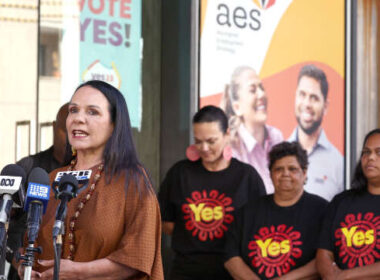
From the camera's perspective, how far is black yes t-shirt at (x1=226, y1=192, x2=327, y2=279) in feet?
14.6

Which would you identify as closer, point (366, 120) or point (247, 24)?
point (247, 24)

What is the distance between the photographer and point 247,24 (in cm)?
637

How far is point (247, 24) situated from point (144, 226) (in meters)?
4.05

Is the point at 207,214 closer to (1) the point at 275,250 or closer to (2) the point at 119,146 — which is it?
(1) the point at 275,250

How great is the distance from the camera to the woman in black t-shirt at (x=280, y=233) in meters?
4.43

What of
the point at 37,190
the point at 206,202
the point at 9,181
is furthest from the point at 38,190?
the point at 206,202

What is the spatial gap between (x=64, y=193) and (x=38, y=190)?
8 centimetres

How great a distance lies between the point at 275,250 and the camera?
14.6 ft

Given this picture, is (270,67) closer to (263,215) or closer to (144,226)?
(263,215)

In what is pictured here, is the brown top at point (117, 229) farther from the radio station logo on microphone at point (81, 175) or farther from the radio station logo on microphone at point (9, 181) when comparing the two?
the radio station logo on microphone at point (9, 181)

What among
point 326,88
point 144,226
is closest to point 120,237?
point 144,226

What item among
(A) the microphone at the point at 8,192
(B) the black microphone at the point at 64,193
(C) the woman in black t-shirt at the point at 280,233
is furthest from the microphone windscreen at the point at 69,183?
(C) the woman in black t-shirt at the point at 280,233

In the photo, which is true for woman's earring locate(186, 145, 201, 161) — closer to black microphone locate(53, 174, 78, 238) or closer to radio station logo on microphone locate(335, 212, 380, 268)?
radio station logo on microphone locate(335, 212, 380, 268)

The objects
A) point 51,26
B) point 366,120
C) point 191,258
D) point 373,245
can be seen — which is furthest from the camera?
point 366,120
